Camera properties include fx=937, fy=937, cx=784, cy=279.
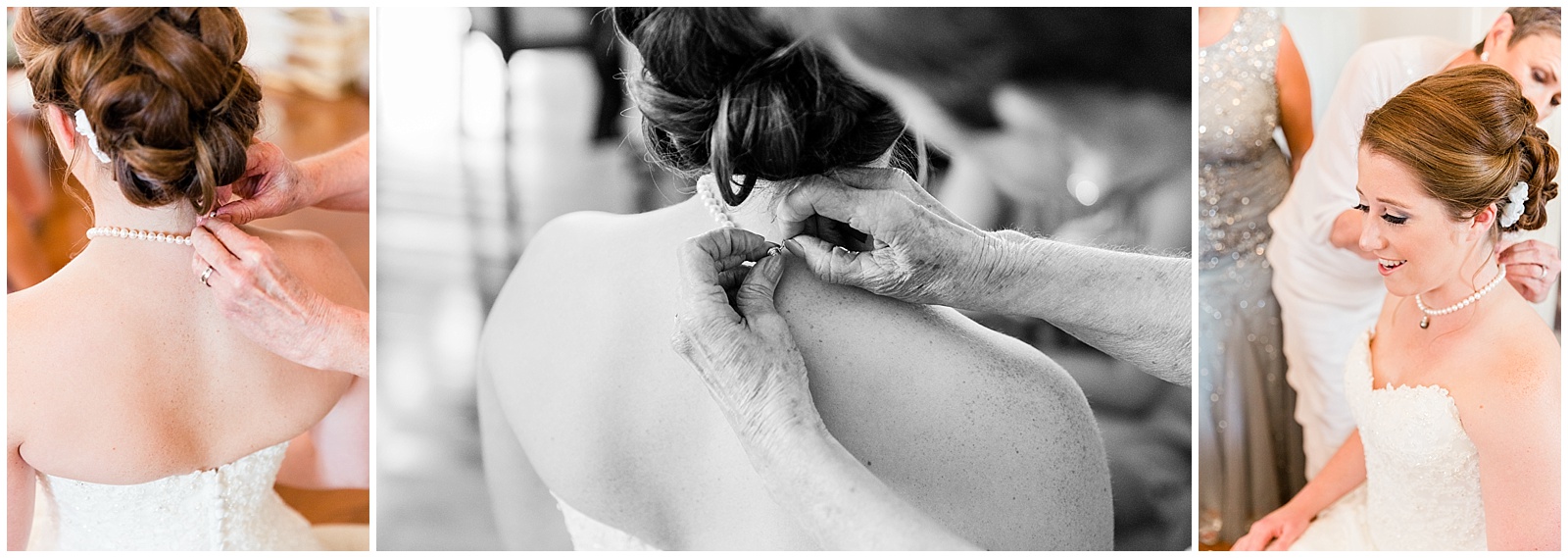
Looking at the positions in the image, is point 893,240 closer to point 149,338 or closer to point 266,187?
point 266,187

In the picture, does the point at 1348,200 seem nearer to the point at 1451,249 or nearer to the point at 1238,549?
the point at 1451,249

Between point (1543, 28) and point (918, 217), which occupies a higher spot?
point (1543, 28)

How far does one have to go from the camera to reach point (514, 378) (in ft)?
4.97

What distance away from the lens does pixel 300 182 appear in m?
1.51

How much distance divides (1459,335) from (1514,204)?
0.76 feet

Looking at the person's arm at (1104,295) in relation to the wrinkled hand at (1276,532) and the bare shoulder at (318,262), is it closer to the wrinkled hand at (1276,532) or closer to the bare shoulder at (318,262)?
the wrinkled hand at (1276,532)

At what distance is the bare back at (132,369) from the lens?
1.43 meters

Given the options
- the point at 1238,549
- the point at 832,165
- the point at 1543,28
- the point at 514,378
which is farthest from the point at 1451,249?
the point at 514,378

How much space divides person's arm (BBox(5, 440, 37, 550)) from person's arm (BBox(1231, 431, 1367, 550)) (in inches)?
81.0

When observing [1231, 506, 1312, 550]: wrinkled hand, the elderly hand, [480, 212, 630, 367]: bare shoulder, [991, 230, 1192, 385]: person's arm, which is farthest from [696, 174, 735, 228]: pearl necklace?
[1231, 506, 1312, 550]: wrinkled hand

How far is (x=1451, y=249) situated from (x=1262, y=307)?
1.01 ft

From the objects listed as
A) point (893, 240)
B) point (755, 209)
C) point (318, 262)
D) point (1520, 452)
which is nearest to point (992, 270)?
point (893, 240)

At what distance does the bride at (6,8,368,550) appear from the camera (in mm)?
1345

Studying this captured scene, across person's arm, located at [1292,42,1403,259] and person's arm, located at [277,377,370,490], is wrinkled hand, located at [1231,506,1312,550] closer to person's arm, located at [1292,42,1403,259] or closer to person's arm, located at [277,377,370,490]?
person's arm, located at [1292,42,1403,259]
